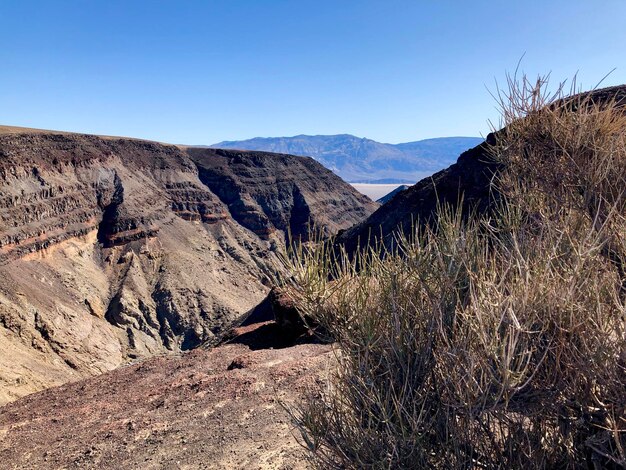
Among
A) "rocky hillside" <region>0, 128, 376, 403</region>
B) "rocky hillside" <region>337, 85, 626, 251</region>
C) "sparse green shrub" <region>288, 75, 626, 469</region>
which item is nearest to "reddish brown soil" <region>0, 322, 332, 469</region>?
"sparse green shrub" <region>288, 75, 626, 469</region>

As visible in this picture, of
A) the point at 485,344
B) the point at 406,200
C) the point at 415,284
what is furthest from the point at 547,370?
the point at 406,200

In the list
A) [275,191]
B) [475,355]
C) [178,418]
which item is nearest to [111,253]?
[275,191]

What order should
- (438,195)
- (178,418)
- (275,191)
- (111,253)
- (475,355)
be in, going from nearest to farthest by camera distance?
(475,355) → (178,418) → (438,195) → (111,253) → (275,191)

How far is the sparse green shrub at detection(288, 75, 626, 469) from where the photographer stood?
3.10 meters

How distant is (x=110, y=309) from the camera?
39.7 m

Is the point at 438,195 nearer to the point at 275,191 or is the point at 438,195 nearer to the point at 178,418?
the point at 178,418

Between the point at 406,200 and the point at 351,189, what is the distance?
58.6m

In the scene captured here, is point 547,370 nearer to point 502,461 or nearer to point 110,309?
point 502,461

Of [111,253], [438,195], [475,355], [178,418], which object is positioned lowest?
[111,253]

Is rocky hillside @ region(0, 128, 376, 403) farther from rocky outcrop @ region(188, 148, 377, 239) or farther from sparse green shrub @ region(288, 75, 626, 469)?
sparse green shrub @ region(288, 75, 626, 469)

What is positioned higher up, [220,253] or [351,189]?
[351,189]

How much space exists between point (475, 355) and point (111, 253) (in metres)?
48.9

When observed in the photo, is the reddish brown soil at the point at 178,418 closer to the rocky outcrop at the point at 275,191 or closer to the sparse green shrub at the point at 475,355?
the sparse green shrub at the point at 475,355

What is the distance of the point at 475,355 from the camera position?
125 inches
